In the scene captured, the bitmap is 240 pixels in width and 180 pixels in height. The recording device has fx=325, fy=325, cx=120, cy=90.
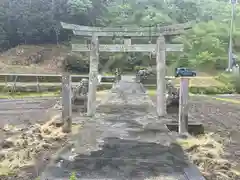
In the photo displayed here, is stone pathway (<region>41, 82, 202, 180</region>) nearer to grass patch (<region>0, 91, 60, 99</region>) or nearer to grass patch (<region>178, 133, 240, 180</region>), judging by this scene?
grass patch (<region>178, 133, 240, 180</region>)

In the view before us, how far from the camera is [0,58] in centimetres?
3175

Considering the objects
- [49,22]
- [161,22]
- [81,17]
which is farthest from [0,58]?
[161,22]

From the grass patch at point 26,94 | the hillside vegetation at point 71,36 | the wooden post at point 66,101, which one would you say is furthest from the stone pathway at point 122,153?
the hillside vegetation at point 71,36

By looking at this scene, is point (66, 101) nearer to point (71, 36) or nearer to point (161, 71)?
point (161, 71)

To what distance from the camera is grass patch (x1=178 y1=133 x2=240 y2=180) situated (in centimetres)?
737

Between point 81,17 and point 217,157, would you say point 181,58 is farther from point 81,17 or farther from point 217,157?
point 217,157

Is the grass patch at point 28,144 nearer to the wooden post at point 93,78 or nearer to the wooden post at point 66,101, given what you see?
the wooden post at point 66,101

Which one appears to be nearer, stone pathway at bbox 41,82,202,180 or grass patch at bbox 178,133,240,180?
stone pathway at bbox 41,82,202,180

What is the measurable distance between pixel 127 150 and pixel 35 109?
10.1m

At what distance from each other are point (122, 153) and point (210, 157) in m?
2.63

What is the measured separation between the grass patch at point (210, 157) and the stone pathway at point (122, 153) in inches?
27.2

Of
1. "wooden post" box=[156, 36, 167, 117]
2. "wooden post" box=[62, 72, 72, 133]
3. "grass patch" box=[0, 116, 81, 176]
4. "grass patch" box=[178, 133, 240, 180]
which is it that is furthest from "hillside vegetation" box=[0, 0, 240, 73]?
"grass patch" box=[178, 133, 240, 180]

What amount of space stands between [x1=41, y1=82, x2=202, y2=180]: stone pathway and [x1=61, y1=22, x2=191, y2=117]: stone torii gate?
1.03m

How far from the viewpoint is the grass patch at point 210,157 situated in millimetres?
7367
